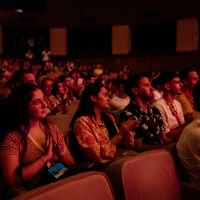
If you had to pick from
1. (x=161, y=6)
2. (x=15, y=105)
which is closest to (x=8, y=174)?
(x=15, y=105)

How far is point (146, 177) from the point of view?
124 cm

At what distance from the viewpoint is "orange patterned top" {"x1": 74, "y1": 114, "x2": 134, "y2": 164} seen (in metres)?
1.82

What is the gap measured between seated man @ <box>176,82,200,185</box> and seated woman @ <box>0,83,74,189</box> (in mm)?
748

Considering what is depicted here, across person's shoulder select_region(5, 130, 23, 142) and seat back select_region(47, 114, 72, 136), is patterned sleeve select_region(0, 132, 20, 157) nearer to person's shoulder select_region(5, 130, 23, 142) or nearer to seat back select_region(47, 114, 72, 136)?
person's shoulder select_region(5, 130, 23, 142)

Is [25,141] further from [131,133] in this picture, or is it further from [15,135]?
[131,133]

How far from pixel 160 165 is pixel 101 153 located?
609 mm

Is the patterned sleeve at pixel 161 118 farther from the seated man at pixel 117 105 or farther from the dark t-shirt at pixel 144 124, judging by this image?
the seated man at pixel 117 105

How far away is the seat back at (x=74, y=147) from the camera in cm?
191

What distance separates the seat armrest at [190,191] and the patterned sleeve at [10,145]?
0.92 meters

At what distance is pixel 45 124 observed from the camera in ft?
5.42

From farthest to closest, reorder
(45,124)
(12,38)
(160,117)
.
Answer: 1. (12,38)
2. (160,117)
3. (45,124)

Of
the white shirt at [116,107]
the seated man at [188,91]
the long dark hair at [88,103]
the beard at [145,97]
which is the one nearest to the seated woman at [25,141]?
A: the long dark hair at [88,103]

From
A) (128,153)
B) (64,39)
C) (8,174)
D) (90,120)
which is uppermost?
(64,39)

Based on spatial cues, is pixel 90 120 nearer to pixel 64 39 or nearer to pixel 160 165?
pixel 160 165
